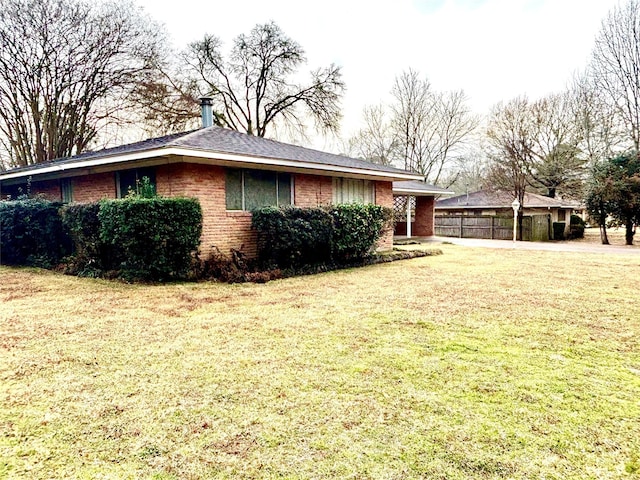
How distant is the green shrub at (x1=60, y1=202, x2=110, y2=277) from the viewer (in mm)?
8398

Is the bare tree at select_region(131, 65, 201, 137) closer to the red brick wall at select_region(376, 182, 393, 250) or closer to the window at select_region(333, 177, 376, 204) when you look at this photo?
the window at select_region(333, 177, 376, 204)

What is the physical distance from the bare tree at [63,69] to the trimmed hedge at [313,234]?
1367 cm

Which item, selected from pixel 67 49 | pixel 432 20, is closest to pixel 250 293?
pixel 432 20

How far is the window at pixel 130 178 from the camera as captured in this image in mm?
9303

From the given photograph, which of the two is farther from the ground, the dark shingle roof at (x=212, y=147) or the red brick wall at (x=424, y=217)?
the dark shingle roof at (x=212, y=147)

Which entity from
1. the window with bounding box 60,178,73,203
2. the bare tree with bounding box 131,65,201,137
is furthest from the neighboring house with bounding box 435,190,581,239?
the window with bounding box 60,178,73,203

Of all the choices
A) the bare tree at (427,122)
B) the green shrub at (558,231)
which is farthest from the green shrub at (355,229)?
the bare tree at (427,122)

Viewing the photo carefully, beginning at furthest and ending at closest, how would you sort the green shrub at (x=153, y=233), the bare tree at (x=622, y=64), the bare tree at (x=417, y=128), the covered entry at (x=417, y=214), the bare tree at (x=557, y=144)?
the bare tree at (x=417, y=128), the bare tree at (x=557, y=144), the covered entry at (x=417, y=214), the bare tree at (x=622, y=64), the green shrub at (x=153, y=233)

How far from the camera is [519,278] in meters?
8.38

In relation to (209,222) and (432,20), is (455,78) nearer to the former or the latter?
(432,20)

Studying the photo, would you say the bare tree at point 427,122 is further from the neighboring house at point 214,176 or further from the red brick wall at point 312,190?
the red brick wall at point 312,190

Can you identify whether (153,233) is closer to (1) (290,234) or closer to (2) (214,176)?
(2) (214,176)

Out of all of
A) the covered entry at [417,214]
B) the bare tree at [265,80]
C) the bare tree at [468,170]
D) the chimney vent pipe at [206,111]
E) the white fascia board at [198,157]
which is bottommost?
the covered entry at [417,214]

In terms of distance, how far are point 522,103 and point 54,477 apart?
27966 millimetres
